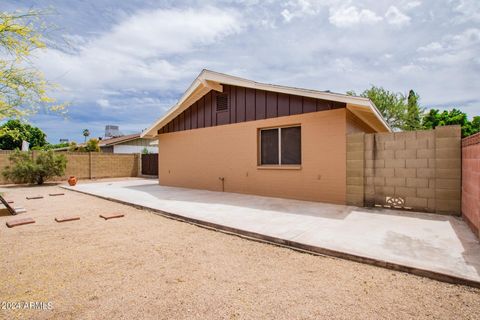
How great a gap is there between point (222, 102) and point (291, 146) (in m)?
3.55

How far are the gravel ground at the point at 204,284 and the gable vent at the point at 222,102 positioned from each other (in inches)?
253

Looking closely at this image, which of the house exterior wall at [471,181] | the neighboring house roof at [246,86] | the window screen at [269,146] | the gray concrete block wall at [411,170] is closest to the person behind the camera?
the house exterior wall at [471,181]

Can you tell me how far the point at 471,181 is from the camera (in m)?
4.31

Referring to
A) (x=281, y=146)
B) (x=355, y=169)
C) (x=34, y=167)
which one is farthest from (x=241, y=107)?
(x=34, y=167)

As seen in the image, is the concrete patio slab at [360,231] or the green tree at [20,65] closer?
the green tree at [20,65]

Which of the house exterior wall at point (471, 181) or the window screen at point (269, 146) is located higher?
the window screen at point (269, 146)

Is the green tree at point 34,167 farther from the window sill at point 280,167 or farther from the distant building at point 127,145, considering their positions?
the window sill at point 280,167

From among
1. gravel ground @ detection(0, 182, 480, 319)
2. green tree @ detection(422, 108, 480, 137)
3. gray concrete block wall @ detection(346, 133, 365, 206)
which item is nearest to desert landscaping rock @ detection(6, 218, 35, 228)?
gravel ground @ detection(0, 182, 480, 319)

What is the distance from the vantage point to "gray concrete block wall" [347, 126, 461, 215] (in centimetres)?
543

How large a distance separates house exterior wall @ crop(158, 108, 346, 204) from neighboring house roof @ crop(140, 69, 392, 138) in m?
Answer: 0.56

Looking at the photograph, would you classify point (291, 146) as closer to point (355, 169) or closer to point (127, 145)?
point (355, 169)

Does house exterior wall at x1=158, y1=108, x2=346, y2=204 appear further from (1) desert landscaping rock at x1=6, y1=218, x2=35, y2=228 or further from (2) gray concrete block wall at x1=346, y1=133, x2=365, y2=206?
(1) desert landscaping rock at x1=6, y1=218, x2=35, y2=228

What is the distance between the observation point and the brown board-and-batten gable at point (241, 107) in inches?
293

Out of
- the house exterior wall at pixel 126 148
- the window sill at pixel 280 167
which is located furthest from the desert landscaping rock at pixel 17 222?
the house exterior wall at pixel 126 148
